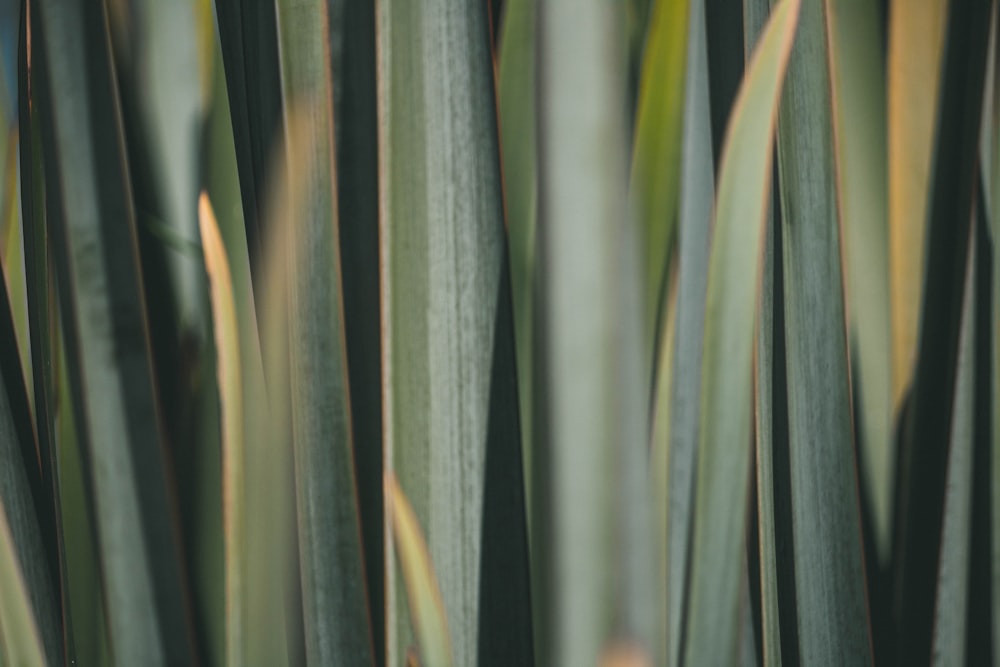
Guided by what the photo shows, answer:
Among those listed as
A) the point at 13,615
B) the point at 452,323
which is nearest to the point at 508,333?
the point at 452,323

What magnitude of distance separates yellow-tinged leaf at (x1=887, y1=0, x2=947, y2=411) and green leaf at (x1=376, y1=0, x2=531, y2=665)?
24cm

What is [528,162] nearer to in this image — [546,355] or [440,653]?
[546,355]

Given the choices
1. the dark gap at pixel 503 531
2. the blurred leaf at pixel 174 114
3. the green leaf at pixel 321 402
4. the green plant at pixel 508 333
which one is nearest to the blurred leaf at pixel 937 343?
the green plant at pixel 508 333

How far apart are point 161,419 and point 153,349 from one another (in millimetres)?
43

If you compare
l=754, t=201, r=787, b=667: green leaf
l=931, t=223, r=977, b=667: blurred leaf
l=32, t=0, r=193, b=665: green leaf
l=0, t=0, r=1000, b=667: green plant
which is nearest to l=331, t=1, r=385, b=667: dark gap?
l=0, t=0, r=1000, b=667: green plant

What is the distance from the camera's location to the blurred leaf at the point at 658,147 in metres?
0.38

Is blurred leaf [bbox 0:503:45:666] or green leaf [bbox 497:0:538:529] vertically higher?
green leaf [bbox 497:0:538:529]

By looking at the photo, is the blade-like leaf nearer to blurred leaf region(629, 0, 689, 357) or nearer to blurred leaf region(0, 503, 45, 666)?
blurred leaf region(629, 0, 689, 357)

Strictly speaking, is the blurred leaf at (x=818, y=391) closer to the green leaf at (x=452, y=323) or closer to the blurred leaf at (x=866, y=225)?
the blurred leaf at (x=866, y=225)

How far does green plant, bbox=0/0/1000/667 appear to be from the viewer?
0.38 metres

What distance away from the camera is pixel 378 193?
40 cm

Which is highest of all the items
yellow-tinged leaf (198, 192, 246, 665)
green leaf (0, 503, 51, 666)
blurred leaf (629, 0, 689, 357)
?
blurred leaf (629, 0, 689, 357)

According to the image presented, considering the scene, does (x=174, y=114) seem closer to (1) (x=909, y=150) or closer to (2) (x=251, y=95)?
(2) (x=251, y=95)

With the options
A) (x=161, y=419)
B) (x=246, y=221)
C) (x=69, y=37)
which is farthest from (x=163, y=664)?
(x=69, y=37)
